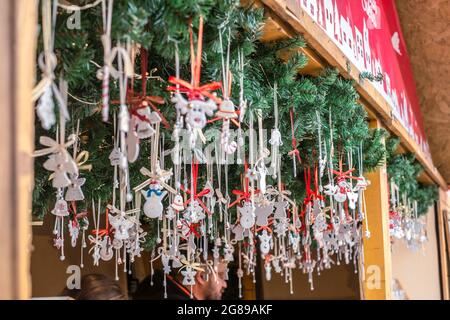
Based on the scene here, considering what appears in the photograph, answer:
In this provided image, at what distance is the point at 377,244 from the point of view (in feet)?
10.6

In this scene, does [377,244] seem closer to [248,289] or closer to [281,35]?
[281,35]

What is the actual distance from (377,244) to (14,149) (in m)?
2.68

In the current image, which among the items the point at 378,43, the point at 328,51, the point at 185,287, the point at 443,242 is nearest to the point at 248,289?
the point at 443,242

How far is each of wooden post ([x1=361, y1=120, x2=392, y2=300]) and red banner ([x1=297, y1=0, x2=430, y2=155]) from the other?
0.37m

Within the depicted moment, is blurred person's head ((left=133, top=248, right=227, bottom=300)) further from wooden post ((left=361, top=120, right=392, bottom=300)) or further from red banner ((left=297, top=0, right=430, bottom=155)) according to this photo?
red banner ((left=297, top=0, right=430, bottom=155))

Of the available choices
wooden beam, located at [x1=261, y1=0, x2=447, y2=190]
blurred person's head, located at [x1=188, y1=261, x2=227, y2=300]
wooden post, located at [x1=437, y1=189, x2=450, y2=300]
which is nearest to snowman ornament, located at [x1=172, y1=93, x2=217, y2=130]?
wooden beam, located at [x1=261, y1=0, x2=447, y2=190]

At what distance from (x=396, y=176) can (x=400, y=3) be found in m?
1.18

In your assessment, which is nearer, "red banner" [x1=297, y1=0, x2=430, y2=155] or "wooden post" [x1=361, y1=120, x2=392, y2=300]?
"red banner" [x1=297, y1=0, x2=430, y2=155]

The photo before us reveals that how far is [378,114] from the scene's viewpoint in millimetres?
3234

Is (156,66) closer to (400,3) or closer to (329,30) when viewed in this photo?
(329,30)

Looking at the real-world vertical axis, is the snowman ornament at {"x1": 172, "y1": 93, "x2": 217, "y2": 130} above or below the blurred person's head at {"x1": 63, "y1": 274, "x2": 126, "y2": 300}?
above

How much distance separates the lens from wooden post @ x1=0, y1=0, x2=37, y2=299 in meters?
0.75

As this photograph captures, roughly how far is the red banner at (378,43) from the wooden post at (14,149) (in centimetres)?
121

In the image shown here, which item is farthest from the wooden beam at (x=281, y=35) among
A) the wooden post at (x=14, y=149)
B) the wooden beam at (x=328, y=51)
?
the wooden post at (x=14, y=149)
